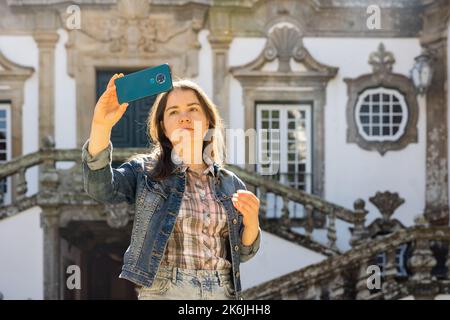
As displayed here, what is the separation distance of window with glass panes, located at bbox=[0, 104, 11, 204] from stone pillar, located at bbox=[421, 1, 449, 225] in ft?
19.9

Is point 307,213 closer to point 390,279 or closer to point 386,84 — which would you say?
point 390,279

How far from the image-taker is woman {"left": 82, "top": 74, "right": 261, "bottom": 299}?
4.32m

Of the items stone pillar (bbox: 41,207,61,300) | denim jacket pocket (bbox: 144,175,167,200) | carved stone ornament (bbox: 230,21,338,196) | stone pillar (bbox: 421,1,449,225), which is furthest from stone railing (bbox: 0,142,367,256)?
denim jacket pocket (bbox: 144,175,167,200)

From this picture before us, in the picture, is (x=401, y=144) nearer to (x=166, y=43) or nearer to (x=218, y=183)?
(x=166, y=43)

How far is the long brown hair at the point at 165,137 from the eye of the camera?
4.55m

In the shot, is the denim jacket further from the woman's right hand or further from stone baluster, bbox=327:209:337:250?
stone baluster, bbox=327:209:337:250

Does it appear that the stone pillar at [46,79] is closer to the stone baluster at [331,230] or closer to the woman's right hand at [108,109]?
the stone baluster at [331,230]

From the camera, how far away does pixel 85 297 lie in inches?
643

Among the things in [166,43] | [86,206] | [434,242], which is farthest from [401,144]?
[86,206]

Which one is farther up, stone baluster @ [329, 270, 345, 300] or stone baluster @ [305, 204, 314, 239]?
stone baluster @ [305, 204, 314, 239]

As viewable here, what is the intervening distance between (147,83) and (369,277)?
8.86 metres

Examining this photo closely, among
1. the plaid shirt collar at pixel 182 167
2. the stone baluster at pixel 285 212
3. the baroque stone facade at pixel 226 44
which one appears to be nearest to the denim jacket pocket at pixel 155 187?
the plaid shirt collar at pixel 182 167

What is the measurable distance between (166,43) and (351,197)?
3504 millimetres

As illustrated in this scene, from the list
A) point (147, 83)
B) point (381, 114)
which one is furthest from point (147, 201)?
point (381, 114)
